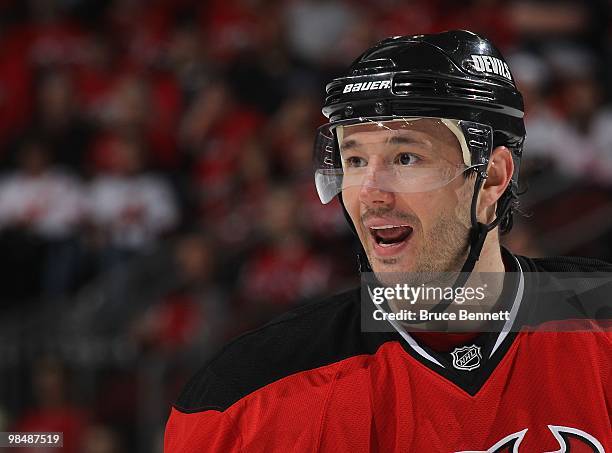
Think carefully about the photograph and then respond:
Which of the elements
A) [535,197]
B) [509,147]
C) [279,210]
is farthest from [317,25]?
[509,147]

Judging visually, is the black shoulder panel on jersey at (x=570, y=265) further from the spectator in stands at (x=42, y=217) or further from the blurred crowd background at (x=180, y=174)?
the spectator in stands at (x=42, y=217)

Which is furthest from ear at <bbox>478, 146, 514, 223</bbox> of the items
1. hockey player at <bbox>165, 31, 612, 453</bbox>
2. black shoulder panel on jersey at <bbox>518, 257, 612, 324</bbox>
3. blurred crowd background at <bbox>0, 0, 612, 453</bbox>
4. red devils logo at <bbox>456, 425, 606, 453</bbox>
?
blurred crowd background at <bbox>0, 0, 612, 453</bbox>

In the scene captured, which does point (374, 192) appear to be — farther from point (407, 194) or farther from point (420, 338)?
point (420, 338)

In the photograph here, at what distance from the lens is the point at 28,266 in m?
6.02

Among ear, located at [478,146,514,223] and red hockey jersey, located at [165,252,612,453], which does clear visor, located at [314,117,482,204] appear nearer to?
ear, located at [478,146,514,223]

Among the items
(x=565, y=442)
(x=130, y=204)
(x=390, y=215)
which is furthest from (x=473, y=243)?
(x=130, y=204)

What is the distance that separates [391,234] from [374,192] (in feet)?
0.28

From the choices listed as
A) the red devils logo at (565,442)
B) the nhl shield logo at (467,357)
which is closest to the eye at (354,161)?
the nhl shield logo at (467,357)

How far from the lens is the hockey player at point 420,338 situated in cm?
185

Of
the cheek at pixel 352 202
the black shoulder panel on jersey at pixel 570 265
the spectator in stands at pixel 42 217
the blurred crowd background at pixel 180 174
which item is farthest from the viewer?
the spectator in stands at pixel 42 217

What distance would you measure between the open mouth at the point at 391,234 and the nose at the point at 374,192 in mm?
50

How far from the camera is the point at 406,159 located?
1927mm

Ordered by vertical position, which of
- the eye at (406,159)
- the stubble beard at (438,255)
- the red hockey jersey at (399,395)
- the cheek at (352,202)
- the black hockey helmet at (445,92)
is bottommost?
the red hockey jersey at (399,395)

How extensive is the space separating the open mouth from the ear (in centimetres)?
18
